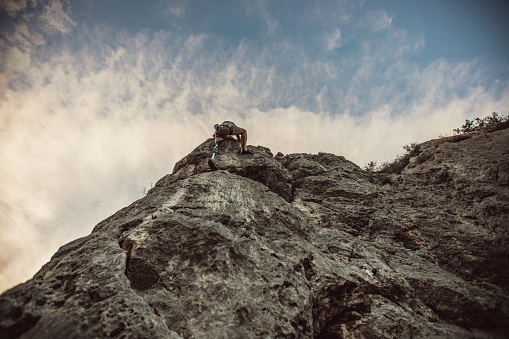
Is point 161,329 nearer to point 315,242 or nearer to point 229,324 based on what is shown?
point 229,324

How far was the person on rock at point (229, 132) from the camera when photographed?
1002 centimetres

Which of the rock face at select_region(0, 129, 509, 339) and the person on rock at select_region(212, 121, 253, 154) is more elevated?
the person on rock at select_region(212, 121, 253, 154)

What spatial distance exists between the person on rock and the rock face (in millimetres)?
732

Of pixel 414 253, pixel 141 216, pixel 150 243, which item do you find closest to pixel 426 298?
pixel 414 253

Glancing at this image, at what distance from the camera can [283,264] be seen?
512 centimetres

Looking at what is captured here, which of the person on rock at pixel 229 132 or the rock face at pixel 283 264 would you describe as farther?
the person on rock at pixel 229 132

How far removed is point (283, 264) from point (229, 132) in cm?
666

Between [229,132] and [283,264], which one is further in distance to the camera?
[229,132]

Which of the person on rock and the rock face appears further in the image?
the person on rock

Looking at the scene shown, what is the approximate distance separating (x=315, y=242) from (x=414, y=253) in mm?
3307

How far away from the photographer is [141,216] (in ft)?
18.8

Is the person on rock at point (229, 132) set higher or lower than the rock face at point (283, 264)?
higher

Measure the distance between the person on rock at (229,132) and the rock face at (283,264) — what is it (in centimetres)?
73

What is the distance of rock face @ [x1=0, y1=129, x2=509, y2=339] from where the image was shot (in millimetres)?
3742
